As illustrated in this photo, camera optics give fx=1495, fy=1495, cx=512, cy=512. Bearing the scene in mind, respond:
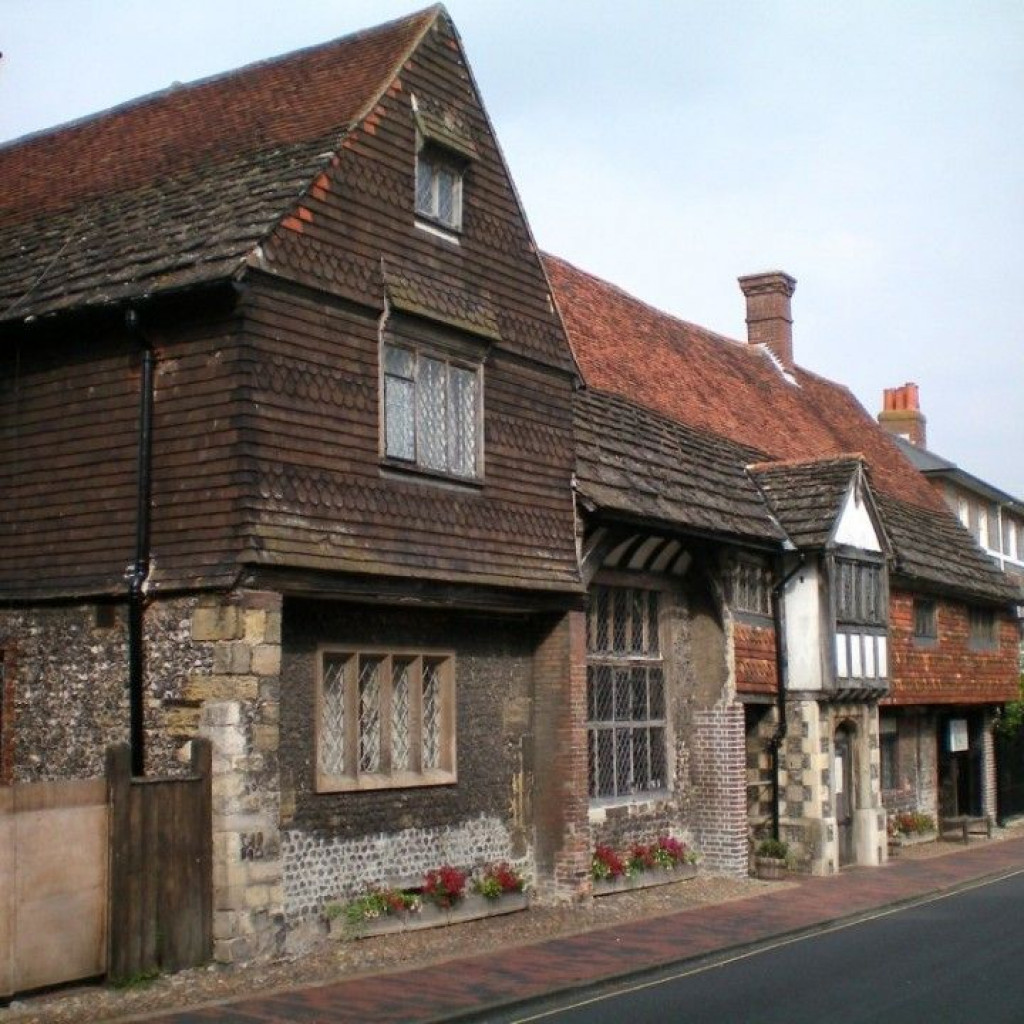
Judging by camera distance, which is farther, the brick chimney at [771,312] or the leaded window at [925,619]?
the brick chimney at [771,312]

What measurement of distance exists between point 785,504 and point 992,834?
11.8 m

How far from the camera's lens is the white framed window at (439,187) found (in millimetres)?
15805

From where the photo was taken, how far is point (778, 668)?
2220cm

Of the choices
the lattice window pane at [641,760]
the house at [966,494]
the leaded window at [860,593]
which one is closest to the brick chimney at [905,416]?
the house at [966,494]

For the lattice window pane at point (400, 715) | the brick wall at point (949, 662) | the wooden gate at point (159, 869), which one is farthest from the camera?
the brick wall at point (949, 662)

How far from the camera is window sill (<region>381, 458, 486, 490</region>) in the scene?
1466 cm

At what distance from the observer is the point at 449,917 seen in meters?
15.4

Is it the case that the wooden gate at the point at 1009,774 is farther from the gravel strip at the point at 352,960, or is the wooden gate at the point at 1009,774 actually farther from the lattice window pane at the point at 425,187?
the lattice window pane at the point at 425,187

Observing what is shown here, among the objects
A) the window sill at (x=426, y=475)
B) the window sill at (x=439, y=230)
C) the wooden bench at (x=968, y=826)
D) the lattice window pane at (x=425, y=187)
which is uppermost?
the lattice window pane at (x=425, y=187)

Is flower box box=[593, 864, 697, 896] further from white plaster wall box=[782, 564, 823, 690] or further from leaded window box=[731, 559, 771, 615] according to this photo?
leaded window box=[731, 559, 771, 615]

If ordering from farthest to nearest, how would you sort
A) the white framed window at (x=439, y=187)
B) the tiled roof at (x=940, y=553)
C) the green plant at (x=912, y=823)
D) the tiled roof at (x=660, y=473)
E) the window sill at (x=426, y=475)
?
the tiled roof at (x=940, y=553) < the green plant at (x=912, y=823) < the tiled roof at (x=660, y=473) < the white framed window at (x=439, y=187) < the window sill at (x=426, y=475)

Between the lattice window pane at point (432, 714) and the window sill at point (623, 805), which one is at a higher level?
the lattice window pane at point (432, 714)

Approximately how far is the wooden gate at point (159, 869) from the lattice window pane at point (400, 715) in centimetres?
280

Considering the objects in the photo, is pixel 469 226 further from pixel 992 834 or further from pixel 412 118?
pixel 992 834
